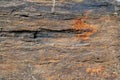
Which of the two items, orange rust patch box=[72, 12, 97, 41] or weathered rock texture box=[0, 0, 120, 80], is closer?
weathered rock texture box=[0, 0, 120, 80]

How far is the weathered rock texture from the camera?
6.74 meters

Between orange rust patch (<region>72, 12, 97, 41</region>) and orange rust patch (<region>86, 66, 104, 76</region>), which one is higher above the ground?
orange rust patch (<region>72, 12, 97, 41</region>)

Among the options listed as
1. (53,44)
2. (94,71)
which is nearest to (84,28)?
(53,44)

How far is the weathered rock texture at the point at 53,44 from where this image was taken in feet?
22.1

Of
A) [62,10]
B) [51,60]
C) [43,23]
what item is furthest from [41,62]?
[62,10]

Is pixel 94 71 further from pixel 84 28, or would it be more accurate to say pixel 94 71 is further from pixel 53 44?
pixel 53 44

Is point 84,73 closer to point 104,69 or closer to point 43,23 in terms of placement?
point 104,69

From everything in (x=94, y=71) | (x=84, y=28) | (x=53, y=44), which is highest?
(x=84, y=28)

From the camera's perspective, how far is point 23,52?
267 inches

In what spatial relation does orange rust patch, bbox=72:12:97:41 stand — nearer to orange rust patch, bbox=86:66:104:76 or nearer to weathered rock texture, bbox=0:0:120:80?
weathered rock texture, bbox=0:0:120:80

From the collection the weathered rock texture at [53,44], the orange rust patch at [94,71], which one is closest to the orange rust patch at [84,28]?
the weathered rock texture at [53,44]

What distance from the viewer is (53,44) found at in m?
6.85

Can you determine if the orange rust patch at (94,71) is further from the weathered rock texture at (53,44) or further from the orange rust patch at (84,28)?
the orange rust patch at (84,28)

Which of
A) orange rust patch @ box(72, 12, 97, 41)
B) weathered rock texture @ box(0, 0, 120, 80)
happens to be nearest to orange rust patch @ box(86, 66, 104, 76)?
weathered rock texture @ box(0, 0, 120, 80)
